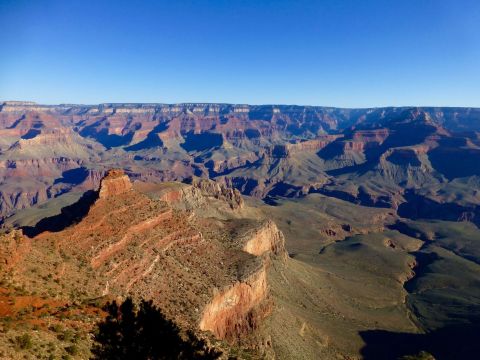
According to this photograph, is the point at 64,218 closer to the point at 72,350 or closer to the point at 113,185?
the point at 113,185

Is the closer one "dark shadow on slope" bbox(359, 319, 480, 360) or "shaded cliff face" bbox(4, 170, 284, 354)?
"shaded cliff face" bbox(4, 170, 284, 354)

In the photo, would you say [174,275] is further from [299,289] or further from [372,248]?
[372,248]

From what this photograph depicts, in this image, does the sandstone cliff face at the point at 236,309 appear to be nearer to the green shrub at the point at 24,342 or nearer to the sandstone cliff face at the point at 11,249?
the sandstone cliff face at the point at 11,249

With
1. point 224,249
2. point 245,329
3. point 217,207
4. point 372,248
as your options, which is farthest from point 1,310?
point 372,248

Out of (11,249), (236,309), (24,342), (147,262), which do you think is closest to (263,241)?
(236,309)

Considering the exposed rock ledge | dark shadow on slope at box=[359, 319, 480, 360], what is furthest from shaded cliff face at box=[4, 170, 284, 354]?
dark shadow on slope at box=[359, 319, 480, 360]

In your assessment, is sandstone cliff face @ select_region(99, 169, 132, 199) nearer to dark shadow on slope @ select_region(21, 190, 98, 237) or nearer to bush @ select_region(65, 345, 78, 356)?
dark shadow on slope @ select_region(21, 190, 98, 237)

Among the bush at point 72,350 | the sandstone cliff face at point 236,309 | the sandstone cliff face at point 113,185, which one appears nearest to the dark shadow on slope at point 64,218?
the sandstone cliff face at point 113,185
